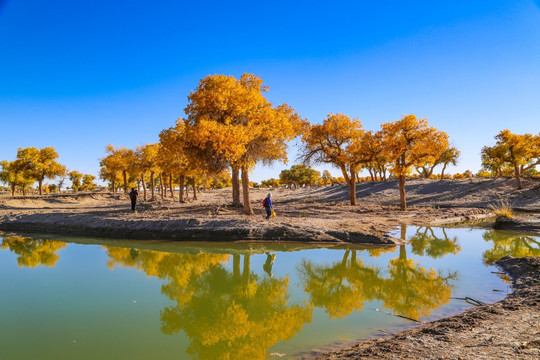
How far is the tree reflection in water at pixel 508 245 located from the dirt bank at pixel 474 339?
6.65m

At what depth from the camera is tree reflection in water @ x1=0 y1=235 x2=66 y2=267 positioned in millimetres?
12922

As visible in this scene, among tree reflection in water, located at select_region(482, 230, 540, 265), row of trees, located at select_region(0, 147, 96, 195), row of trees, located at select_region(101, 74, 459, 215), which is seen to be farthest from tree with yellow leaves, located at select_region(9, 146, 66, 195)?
tree reflection in water, located at select_region(482, 230, 540, 265)

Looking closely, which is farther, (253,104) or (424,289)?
(253,104)

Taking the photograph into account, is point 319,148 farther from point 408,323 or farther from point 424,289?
point 408,323

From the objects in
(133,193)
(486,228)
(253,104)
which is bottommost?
(486,228)

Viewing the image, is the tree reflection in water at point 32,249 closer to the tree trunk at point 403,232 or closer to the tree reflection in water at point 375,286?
the tree reflection in water at point 375,286

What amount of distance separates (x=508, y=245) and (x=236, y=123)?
640 inches

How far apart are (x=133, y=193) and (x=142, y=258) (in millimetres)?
13978

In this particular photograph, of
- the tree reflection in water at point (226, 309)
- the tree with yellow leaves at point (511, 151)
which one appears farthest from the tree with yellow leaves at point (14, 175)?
the tree with yellow leaves at point (511, 151)

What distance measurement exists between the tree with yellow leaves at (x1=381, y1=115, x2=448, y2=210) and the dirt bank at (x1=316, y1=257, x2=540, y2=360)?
79.5ft

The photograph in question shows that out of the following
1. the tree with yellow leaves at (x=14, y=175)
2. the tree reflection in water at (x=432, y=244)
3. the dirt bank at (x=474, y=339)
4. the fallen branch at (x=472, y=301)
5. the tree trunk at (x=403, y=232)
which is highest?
the tree with yellow leaves at (x=14, y=175)

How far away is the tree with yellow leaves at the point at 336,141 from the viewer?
104ft

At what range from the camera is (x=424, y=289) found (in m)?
8.73

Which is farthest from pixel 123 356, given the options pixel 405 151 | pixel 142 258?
pixel 405 151
